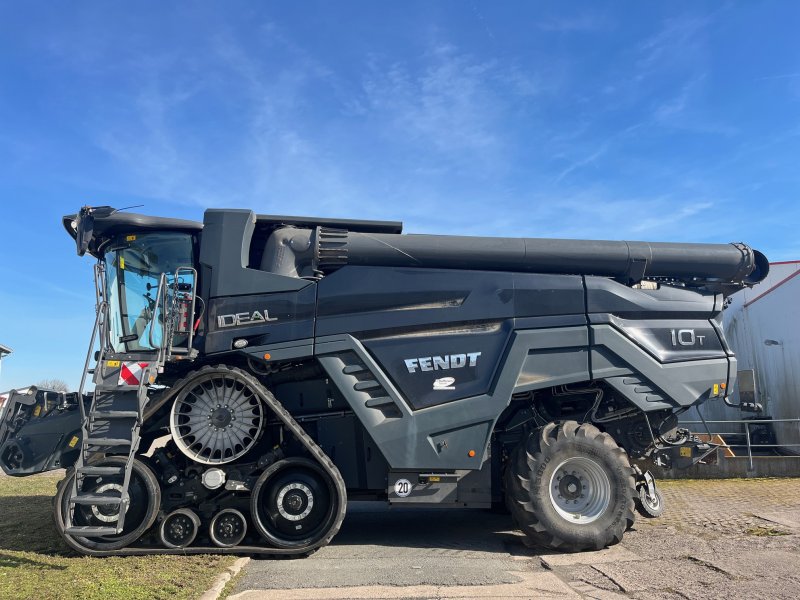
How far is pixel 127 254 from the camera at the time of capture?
7.10 meters

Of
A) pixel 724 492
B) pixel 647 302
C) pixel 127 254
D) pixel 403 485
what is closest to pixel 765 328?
pixel 724 492

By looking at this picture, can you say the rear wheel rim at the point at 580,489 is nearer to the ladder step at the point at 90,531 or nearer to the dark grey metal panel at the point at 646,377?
the dark grey metal panel at the point at 646,377

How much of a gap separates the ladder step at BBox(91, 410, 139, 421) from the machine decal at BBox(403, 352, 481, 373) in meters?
3.05

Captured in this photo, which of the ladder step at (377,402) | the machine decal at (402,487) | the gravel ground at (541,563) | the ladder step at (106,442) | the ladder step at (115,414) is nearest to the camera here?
the gravel ground at (541,563)

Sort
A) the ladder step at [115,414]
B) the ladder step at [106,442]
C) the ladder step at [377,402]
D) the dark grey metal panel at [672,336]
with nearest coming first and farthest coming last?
the ladder step at [106,442] → the ladder step at [115,414] → the ladder step at [377,402] → the dark grey metal panel at [672,336]

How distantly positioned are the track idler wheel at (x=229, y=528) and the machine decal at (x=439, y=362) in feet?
8.31

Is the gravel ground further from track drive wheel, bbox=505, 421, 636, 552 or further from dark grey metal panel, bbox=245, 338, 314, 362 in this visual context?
dark grey metal panel, bbox=245, 338, 314, 362

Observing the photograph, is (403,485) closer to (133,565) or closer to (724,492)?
(133,565)

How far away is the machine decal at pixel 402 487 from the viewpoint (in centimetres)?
681

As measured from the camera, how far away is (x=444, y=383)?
6812 mm

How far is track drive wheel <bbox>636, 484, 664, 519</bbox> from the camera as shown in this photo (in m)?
7.64

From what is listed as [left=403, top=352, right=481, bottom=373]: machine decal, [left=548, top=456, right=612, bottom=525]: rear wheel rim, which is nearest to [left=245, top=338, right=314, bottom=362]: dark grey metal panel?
[left=403, top=352, right=481, bottom=373]: machine decal

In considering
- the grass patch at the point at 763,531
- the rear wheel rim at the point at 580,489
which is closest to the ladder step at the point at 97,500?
the rear wheel rim at the point at 580,489

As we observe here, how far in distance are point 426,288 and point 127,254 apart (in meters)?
3.66
